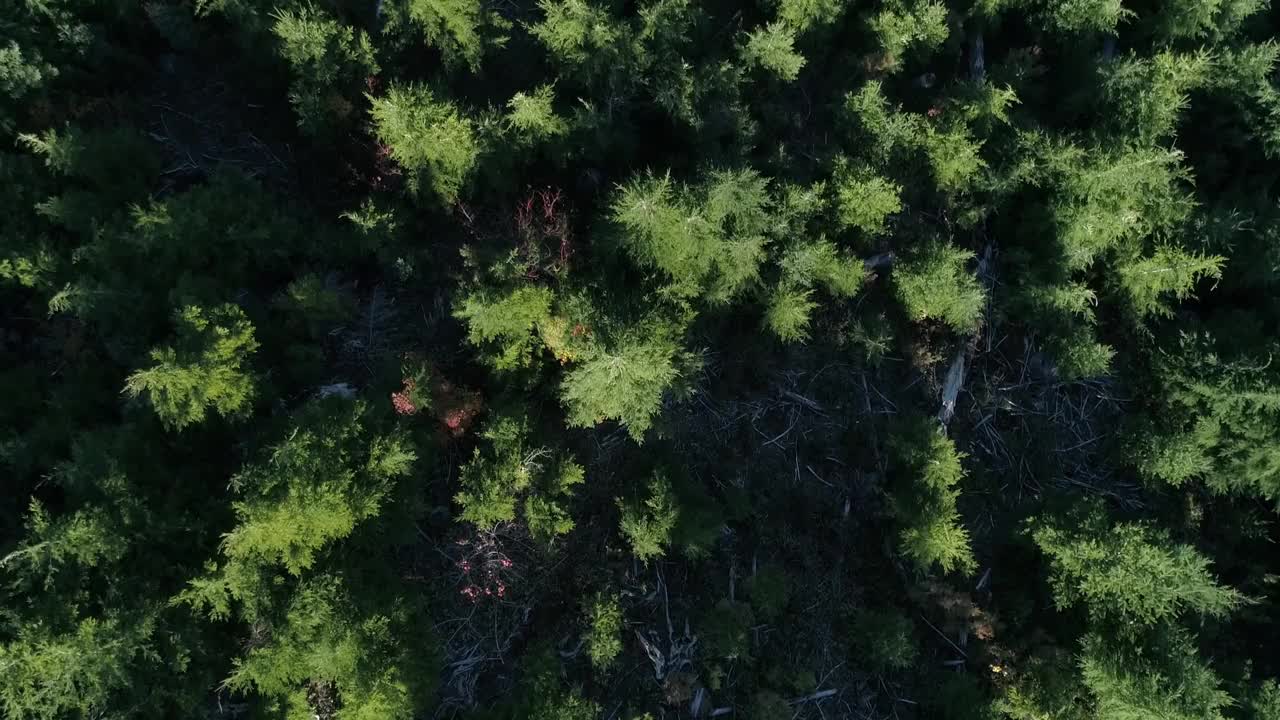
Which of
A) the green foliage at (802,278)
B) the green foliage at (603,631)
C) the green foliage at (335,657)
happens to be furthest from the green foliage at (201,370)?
the green foliage at (802,278)

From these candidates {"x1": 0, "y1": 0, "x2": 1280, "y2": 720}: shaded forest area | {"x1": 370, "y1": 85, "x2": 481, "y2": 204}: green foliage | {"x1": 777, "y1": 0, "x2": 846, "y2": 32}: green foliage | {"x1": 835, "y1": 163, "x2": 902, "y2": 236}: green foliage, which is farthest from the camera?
{"x1": 777, "y1": 0, "x2": 846, "y2": 32}: green foliage

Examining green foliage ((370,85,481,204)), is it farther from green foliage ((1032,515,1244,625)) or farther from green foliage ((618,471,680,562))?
green foliage ((1032,515,1244,625))

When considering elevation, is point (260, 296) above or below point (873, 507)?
above

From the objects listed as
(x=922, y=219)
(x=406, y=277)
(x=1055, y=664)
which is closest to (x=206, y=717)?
(x=406, y=277)

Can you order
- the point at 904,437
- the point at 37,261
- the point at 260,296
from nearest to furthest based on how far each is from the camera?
the point at 37,261 → the point at 260,296 → the point at 904,437

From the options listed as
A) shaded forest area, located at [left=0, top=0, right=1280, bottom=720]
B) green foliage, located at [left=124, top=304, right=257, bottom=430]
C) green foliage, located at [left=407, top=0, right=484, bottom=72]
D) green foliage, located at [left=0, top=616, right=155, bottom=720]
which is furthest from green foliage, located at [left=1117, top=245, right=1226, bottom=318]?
green foliage, located at [left=0, top=616, right=155, bottom=720]

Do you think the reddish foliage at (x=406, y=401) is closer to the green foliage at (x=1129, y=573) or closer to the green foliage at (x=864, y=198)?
the green foliage at (x=864, y=198)

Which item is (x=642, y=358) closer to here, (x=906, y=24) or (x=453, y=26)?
(x=453, y=26)

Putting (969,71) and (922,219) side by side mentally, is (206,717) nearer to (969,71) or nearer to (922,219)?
(922,219)
